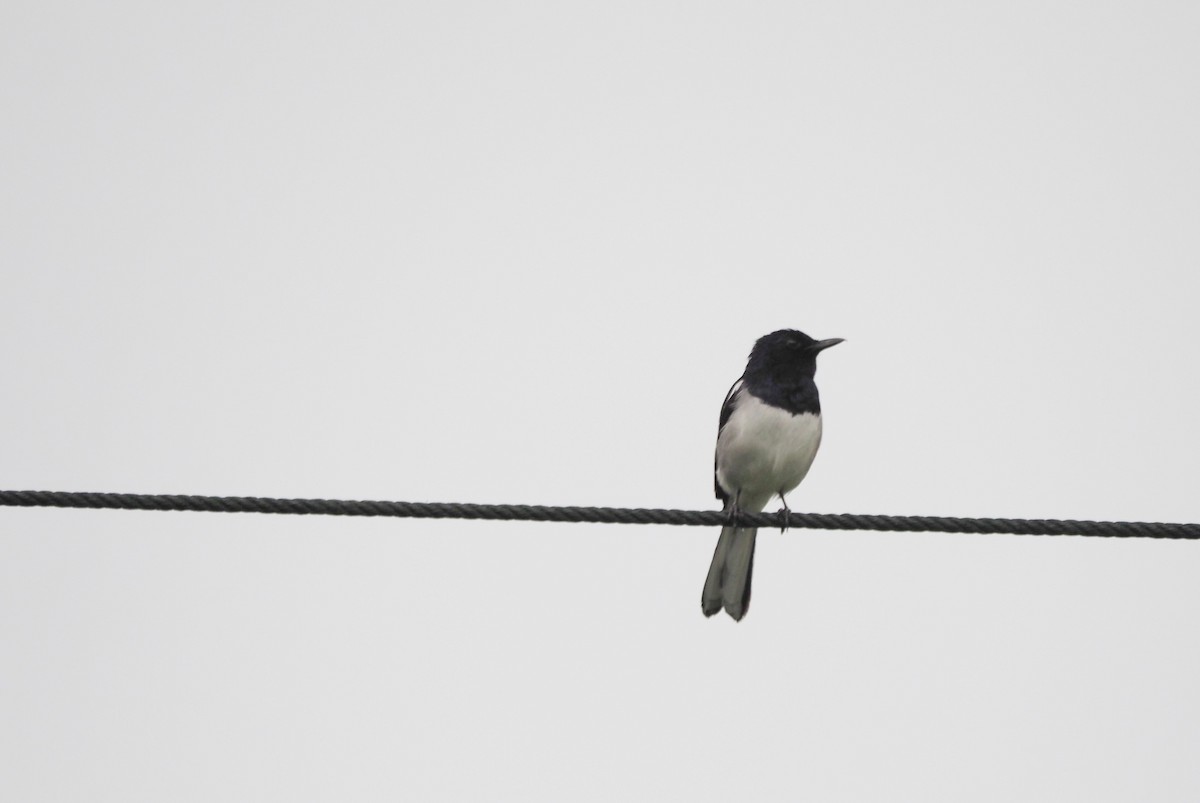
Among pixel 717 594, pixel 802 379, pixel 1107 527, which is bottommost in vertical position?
pixel 717 594

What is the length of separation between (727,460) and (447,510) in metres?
3.12

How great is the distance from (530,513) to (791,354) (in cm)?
321

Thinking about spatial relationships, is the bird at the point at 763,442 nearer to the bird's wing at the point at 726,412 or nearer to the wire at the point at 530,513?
the bird's wing at the point at 726,412

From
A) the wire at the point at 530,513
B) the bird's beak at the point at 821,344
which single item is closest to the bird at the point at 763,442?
the bird's beak at the point at 821,344

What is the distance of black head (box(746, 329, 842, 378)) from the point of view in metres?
7.24

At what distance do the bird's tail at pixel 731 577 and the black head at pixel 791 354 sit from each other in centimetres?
89

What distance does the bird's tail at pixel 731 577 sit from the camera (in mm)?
7051

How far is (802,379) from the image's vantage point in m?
7.18

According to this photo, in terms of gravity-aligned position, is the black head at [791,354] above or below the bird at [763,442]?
above

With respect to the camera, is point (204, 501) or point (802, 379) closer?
point (204, 501)

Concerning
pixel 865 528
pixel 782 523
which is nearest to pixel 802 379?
pixel 782 523

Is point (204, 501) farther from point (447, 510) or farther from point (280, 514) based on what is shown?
point (447, 510)

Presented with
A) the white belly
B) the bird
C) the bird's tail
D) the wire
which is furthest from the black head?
the wire

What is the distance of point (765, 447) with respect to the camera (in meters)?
6.95
